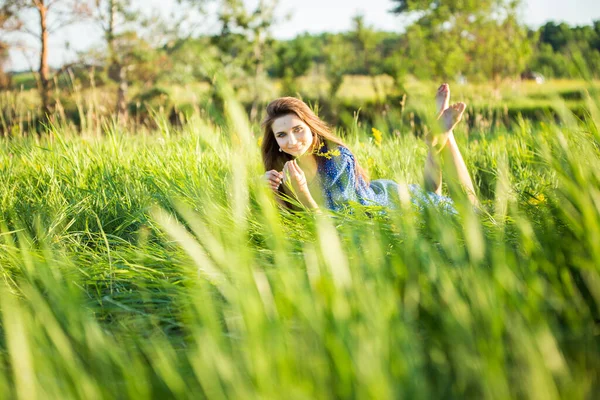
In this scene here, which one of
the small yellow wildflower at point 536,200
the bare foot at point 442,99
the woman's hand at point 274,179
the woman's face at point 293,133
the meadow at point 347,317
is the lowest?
the meadow at point 347,317

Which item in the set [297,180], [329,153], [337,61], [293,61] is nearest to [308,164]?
[329,153]

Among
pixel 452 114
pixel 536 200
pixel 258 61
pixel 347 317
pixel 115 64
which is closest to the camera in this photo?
pixel 347 317

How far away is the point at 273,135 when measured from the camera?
290 cm

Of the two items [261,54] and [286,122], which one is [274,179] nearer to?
[286,122]

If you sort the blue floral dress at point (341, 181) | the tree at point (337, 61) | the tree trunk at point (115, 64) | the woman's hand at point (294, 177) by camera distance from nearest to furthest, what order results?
1. the woman's hand at point (294, 177)
2. the blue floral dress at point (341, 181)
3. the tree trunk at point (115, 64)
4. the tree at point (337, 61)

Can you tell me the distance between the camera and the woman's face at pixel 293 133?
264cm

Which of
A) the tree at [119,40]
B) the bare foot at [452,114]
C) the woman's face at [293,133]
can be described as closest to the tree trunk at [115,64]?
the tree at [119,40]

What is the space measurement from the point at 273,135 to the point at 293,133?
0.29 metres

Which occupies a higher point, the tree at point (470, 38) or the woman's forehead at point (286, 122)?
the tree at point (470, 38)

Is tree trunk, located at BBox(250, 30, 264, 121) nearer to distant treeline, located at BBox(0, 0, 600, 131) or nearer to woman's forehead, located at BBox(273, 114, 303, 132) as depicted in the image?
distant treeline, located at BBox(0, 0, 600, 131)

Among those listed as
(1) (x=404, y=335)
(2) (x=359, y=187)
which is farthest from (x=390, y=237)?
(2) (x=359, y=187)

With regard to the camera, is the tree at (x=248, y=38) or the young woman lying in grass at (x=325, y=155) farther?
the tree at (x=248, y=38)

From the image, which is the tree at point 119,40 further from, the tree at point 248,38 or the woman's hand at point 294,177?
the woman's hand at point 294,177

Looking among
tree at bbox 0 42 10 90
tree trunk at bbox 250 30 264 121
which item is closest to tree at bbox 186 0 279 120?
tree trunk at bbox 250 30 264 121
